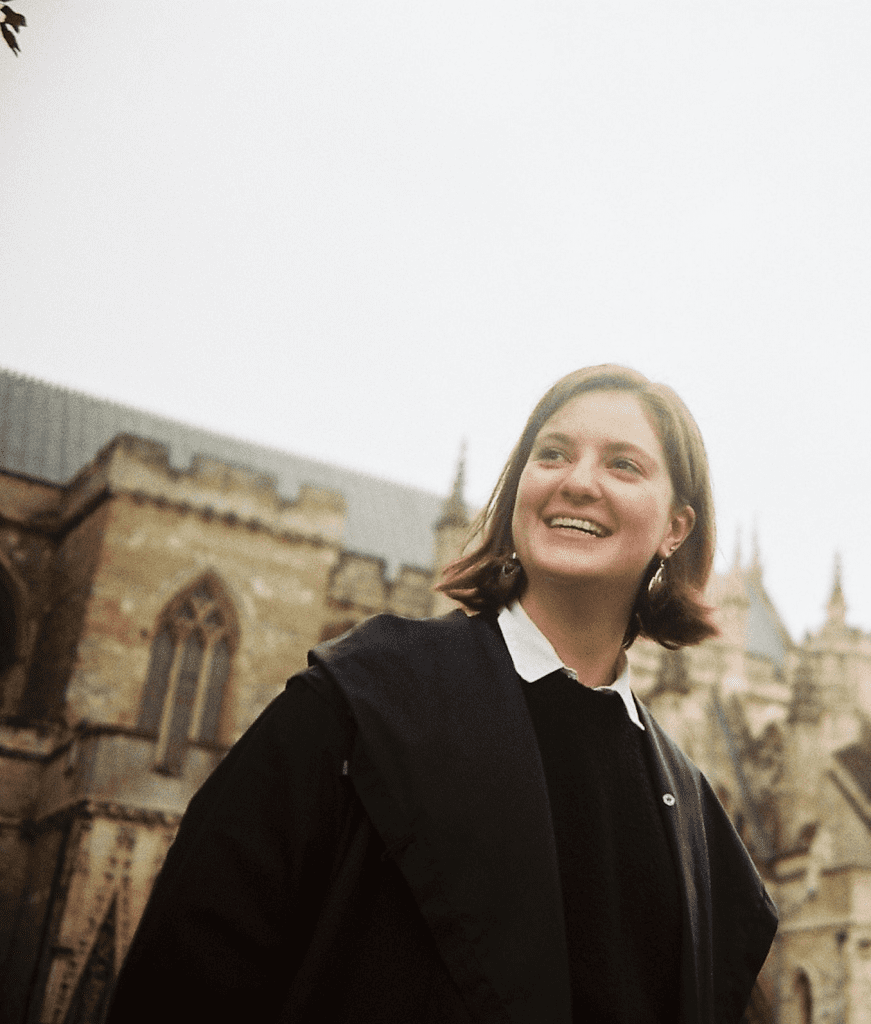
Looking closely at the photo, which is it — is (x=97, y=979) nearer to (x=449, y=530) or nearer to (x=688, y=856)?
(x=449, y=530)

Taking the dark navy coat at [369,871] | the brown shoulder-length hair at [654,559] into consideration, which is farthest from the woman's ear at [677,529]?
the dark navy coat at [369,871]

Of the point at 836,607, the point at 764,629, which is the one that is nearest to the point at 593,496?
the point at 836,607

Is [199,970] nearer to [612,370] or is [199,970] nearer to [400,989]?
[400,989]

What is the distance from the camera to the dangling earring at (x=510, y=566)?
1.96 metres

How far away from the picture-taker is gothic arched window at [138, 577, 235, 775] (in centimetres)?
1542

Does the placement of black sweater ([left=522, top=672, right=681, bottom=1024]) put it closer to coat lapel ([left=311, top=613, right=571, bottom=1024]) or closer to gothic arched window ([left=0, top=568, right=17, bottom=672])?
coat lapel ([left=311, top=613, right=571, bottom=1024])

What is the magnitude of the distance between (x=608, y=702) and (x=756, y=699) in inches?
946

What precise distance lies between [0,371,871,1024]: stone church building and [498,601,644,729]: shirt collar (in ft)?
34.0

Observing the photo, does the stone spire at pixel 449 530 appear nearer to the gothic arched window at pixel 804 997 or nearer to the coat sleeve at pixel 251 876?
the gothic arched window at pixel 804 997

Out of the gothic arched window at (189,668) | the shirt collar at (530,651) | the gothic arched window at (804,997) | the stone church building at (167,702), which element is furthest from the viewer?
the gothic arched window at (189,668)

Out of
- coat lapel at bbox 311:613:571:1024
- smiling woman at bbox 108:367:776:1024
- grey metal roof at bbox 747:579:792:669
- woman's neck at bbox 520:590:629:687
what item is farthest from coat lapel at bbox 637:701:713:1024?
grey metal roof at bbox 747:579:792:669

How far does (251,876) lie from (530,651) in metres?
0.62

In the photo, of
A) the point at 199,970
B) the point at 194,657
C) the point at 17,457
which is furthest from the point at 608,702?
the point at 17,457

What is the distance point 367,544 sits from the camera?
74.1ft
